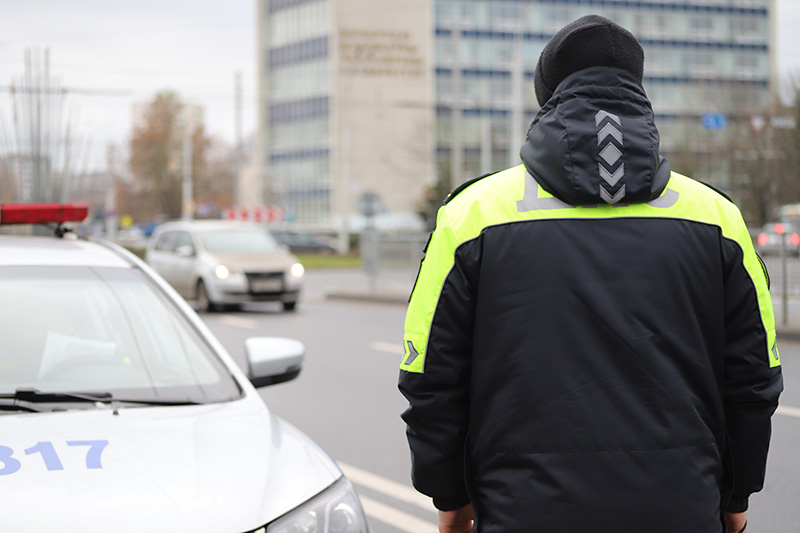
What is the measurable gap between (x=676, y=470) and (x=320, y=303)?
1812 cm

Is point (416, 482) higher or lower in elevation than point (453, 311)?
lower

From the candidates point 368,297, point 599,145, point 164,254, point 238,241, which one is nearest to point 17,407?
point 599,145

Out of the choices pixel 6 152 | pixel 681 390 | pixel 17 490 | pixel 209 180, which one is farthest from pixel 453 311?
pixel 209 180

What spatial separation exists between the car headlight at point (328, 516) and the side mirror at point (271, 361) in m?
0.90

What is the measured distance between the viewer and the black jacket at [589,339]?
1835mm

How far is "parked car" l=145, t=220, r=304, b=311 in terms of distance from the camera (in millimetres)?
17109

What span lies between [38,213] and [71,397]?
1.18 m

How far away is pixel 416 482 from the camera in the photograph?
6.51ft

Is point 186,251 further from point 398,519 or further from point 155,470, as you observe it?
point 155,470

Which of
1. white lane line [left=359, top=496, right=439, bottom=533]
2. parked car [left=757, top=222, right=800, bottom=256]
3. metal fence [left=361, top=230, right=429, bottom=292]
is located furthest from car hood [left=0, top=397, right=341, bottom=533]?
metal fence [left=361, top=230, right=429, bottom=292]

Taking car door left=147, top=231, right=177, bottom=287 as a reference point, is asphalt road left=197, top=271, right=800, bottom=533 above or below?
below

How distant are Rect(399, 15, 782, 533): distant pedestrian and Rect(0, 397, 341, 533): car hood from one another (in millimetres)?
689

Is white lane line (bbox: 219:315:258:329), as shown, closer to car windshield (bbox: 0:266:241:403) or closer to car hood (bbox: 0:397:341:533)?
car windshield (bbox: 0:266:241:403)

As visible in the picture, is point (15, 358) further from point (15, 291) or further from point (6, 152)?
point (6, 152)
